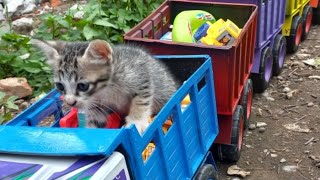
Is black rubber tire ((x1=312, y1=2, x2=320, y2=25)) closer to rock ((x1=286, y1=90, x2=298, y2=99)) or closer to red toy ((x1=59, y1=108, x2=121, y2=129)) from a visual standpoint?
rock ((x1=286, y1=90, x2=298, y2=99))

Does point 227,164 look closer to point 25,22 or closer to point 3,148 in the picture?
point 3,148

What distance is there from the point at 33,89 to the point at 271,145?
2057 mm

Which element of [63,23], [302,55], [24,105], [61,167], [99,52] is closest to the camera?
[61,167]

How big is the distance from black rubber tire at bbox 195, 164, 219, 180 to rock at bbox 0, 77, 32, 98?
205cm

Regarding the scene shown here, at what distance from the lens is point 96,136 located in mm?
1848

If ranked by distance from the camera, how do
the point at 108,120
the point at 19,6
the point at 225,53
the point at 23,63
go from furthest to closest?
the point at 19,6 < the point at 23,63 < the point at 225,53 < the point at 108,120

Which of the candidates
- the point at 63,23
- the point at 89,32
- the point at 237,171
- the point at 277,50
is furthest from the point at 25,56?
the point at 277,50

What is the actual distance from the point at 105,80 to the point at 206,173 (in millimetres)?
767

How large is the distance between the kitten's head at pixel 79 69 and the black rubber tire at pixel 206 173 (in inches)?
27.7

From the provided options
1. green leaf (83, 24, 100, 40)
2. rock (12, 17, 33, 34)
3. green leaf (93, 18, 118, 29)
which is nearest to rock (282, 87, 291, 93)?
green leaf (93, 18, 118, 29)

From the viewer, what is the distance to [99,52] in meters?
2.44

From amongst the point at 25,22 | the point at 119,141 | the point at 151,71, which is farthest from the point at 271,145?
the point at 25,22

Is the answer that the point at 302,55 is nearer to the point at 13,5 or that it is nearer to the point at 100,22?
the point at 100,22

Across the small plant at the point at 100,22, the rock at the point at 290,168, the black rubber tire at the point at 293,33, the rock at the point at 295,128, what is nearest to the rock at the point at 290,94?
the rock at the point at 295,128
